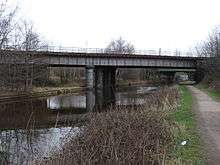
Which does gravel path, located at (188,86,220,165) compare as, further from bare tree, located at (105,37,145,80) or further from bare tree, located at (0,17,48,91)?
bare tree, located at (105,37,145,80)

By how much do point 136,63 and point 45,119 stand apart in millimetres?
48451

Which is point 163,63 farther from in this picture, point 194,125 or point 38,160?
point 38,160

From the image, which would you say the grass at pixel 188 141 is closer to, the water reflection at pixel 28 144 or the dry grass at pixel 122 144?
the dry grass at pixel 122 144

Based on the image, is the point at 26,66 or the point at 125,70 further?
the point at 125,70

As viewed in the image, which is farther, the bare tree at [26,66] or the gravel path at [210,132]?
the bare tree at [26,66]

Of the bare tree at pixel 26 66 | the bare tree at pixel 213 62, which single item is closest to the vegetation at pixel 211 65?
the bare tree at pixel 213 62

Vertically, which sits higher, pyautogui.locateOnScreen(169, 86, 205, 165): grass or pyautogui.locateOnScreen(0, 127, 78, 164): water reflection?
pyautogui.locateOnScreen(169, 86, 205, 165): grass

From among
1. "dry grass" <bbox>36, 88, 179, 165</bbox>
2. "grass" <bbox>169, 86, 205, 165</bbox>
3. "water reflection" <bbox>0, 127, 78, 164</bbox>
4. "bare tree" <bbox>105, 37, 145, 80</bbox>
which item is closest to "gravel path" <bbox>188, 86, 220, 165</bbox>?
"grass" <bbox>169, 86, 205, 165</bbox>

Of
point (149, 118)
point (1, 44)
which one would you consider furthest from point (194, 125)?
point (1, 44)

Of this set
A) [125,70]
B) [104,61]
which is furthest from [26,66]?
[125,70]

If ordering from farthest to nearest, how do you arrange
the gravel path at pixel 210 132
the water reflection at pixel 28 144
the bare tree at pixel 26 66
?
1. the bare tree at pixel 26 66
2. the water reflection at pixel 28 144
3. the gravel path at pixel 210 132

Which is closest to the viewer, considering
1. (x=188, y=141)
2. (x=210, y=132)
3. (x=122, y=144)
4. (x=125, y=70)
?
(x=122, y=144)

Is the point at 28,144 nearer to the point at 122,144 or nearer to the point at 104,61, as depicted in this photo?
the point at 122,144

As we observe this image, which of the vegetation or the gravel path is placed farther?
the vegetation
